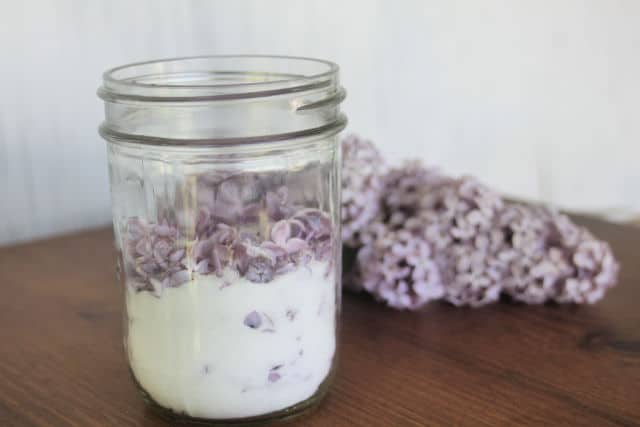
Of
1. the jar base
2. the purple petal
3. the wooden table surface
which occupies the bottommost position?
the wooden table surface

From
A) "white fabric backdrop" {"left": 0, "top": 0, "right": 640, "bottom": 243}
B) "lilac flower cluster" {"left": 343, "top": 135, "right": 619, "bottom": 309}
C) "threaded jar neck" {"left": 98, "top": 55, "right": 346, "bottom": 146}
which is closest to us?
"threaded jar neck" {"left": 98, "top": 55, "right": 346, "bottom": 146}

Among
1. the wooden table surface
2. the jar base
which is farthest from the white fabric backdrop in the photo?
the jar base

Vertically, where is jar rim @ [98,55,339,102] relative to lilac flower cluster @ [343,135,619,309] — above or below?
above

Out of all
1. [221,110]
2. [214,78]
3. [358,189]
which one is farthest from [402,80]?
[221,110]

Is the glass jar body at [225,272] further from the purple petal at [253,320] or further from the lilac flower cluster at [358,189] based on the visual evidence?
the lilac flower cluster at [358,189]

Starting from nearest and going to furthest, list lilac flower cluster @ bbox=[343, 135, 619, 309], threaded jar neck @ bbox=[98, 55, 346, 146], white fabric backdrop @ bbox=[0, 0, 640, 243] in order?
threaded jar neck @ bbox=[98, 55, 346, 146], lilac flower cluster @ bbox=[343, 135, 619, 309], white fabric backdrop @ bbox=[0, 0, 640, 243]

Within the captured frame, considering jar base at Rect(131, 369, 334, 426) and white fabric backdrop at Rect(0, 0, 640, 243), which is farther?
white fabric backdrop at Rect(0, 0, 640, 243)

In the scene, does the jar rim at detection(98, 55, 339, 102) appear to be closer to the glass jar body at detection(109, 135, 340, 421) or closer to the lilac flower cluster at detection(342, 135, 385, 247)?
the glass jar body at detection(109, 135, 340, 421)
